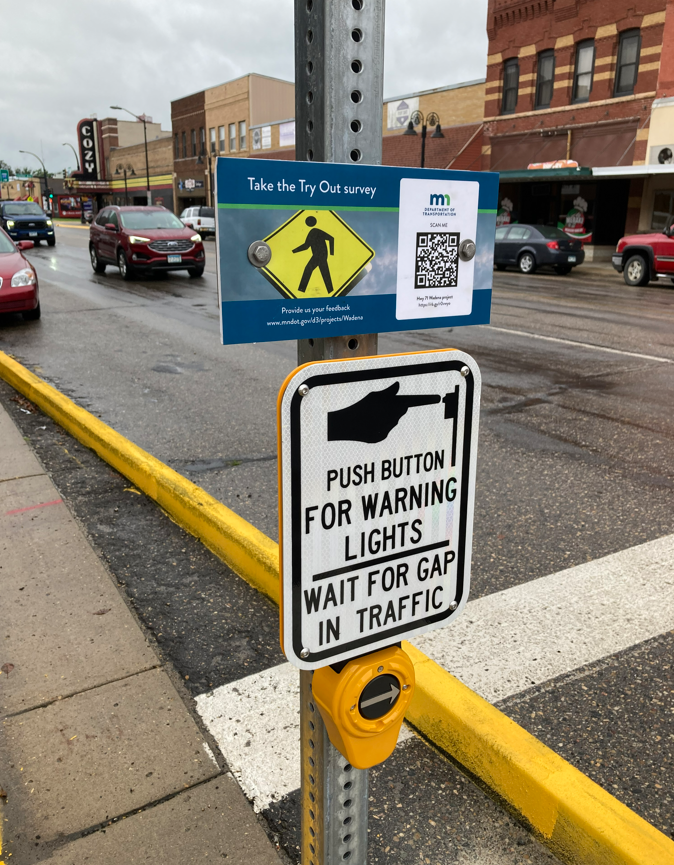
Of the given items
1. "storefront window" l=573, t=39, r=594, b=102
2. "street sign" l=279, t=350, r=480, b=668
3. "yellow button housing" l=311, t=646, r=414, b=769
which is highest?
"storefront window" l=573, t=39, r=594, b=102

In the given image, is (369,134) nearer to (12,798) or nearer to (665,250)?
(12,798)

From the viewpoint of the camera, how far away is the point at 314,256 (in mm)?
1338

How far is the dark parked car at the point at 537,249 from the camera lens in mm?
22312

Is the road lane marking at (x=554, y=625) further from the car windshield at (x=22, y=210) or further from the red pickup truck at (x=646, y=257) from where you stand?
the car windshield at (x=22, y=210)

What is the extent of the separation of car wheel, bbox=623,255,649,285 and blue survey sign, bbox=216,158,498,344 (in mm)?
19907

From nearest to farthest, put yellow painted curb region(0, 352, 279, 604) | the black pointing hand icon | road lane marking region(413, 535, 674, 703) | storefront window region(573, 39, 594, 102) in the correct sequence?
the black pointing hand icon < road lane marking region(413, 535, 674, 703) < yellow painted curb region(0, 352, 279, 604) < storefront window region(573, 39, 594, 102)

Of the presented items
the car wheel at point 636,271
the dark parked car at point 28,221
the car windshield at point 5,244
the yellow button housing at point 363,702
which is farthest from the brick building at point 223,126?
the yellow button housing at point 363,702

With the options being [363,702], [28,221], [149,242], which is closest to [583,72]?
[149,242]

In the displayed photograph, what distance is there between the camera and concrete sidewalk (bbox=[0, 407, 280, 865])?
7.30 feet

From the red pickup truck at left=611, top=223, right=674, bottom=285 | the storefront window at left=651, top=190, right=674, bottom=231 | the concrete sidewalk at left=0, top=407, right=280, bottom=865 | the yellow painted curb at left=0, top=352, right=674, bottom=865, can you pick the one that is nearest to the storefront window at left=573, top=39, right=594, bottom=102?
the storefront window at left=651, top=190, right=674, bottom=231

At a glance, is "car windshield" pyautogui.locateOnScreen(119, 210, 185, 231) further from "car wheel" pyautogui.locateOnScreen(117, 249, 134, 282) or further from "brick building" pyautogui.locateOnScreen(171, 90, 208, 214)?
"brick building" pyautogui.locateOnScreen(171, 90, 208, 214)

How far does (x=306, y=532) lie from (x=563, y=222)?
31.0 meters

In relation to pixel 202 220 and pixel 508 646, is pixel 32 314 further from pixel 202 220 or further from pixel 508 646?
pixel 202 220

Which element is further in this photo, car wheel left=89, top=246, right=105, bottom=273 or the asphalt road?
car wheel left=89, top=246, right=105, bottom=273
